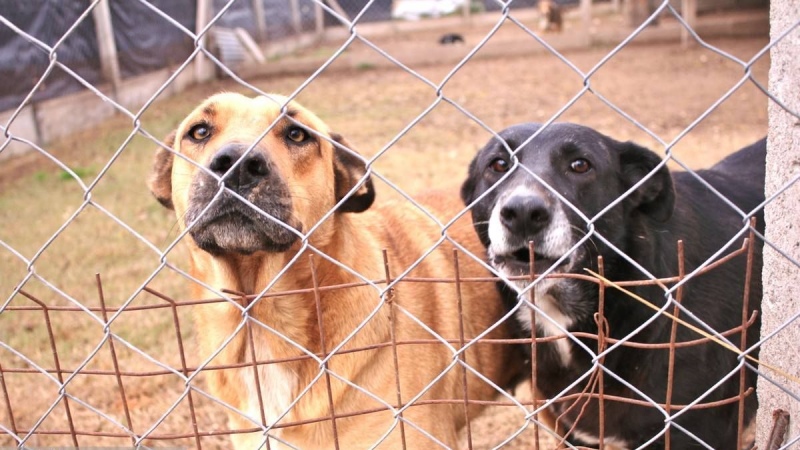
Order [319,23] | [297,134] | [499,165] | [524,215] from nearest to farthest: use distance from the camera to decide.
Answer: [524,215], [297,134], [499,165], [319,23]

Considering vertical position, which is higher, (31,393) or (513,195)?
(513,195)

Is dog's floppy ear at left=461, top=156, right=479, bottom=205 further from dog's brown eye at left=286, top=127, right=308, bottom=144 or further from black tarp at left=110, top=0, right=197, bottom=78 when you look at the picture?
black tarp at left=110, top=0, right=197, bottom=78

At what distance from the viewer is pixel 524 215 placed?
2311 mm

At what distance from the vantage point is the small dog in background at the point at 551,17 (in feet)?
59.2

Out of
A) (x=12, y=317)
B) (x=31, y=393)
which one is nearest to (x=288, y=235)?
(x=31, y=393)

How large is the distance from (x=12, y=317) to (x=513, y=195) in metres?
3.54

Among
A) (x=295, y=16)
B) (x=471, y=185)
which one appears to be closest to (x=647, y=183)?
(x=471, y=185)

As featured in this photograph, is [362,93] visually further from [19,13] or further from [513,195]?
[513,195]

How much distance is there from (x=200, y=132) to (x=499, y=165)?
46.5 inches

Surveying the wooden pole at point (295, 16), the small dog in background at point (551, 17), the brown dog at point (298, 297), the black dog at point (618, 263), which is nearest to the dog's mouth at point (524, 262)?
the black dog at point (618, 263)

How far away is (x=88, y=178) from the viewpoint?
759cm

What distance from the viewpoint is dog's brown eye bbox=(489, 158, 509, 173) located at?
2.86m

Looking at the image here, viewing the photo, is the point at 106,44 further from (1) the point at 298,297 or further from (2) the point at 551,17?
(2) the point at 551,17

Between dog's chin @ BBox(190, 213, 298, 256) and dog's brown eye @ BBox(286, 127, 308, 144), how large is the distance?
543 mm
